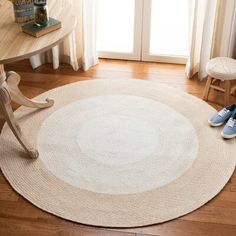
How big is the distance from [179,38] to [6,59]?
1.72 metres

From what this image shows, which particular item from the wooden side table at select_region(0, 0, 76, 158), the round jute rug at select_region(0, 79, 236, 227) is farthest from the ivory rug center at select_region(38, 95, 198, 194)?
the wooden side table at select_region(0, 0, 76, 158)

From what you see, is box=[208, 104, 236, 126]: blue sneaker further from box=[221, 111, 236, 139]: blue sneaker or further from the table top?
the table top

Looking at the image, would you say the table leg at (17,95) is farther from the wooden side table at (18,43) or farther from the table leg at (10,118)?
the table leg at (10,118)

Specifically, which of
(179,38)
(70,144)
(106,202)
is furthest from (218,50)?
(106,202)

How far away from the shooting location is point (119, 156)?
2.51 meters

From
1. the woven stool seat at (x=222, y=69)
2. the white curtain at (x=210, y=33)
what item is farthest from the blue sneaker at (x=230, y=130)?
the white curtain at (x=210, y=33)

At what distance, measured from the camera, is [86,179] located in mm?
2365

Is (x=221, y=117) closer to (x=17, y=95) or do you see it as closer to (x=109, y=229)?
(x=109, y=229)

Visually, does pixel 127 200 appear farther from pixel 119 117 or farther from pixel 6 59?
pixel 6 59

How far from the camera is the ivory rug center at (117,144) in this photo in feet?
7.80

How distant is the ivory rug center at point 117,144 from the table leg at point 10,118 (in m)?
0.08

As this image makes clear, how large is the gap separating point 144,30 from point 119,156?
120cm

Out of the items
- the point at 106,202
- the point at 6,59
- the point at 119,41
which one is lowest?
the point at 106,202

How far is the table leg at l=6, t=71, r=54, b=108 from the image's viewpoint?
2.60 metres
